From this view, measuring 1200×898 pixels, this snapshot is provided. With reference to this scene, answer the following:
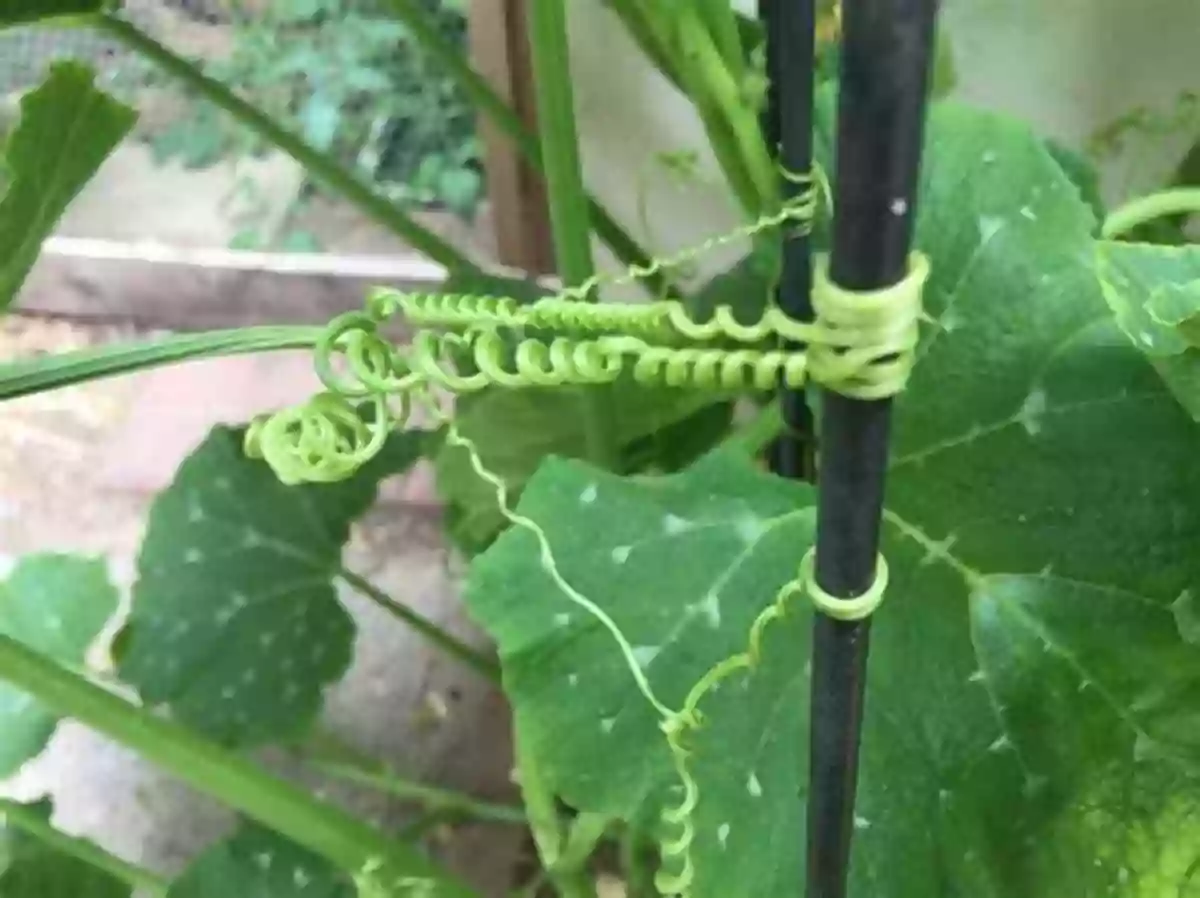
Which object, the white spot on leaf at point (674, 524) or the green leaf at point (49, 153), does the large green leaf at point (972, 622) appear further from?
the green leaf at point (49, 153)

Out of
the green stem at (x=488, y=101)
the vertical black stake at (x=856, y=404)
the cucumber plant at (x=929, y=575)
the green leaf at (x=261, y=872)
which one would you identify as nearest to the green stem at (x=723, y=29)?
the cucumber plant at (x=929, y=575)

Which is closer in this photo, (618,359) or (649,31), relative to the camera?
(618,359)

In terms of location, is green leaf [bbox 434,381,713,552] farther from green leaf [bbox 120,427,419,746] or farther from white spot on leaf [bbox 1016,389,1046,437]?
white spot on leaf [bbox 1016,389,1046,437]

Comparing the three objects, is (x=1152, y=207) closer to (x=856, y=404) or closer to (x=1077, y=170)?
(x=1077, y=170)

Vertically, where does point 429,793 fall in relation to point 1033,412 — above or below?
below

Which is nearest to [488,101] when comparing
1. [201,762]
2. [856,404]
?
[201,762]

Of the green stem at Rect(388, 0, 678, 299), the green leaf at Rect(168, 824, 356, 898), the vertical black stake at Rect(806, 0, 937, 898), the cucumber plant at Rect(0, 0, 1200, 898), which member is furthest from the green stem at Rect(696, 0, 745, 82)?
the green leaf at Rect(168, 824, 356, 898)

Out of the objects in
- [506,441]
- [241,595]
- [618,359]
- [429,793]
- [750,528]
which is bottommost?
[429,793]
